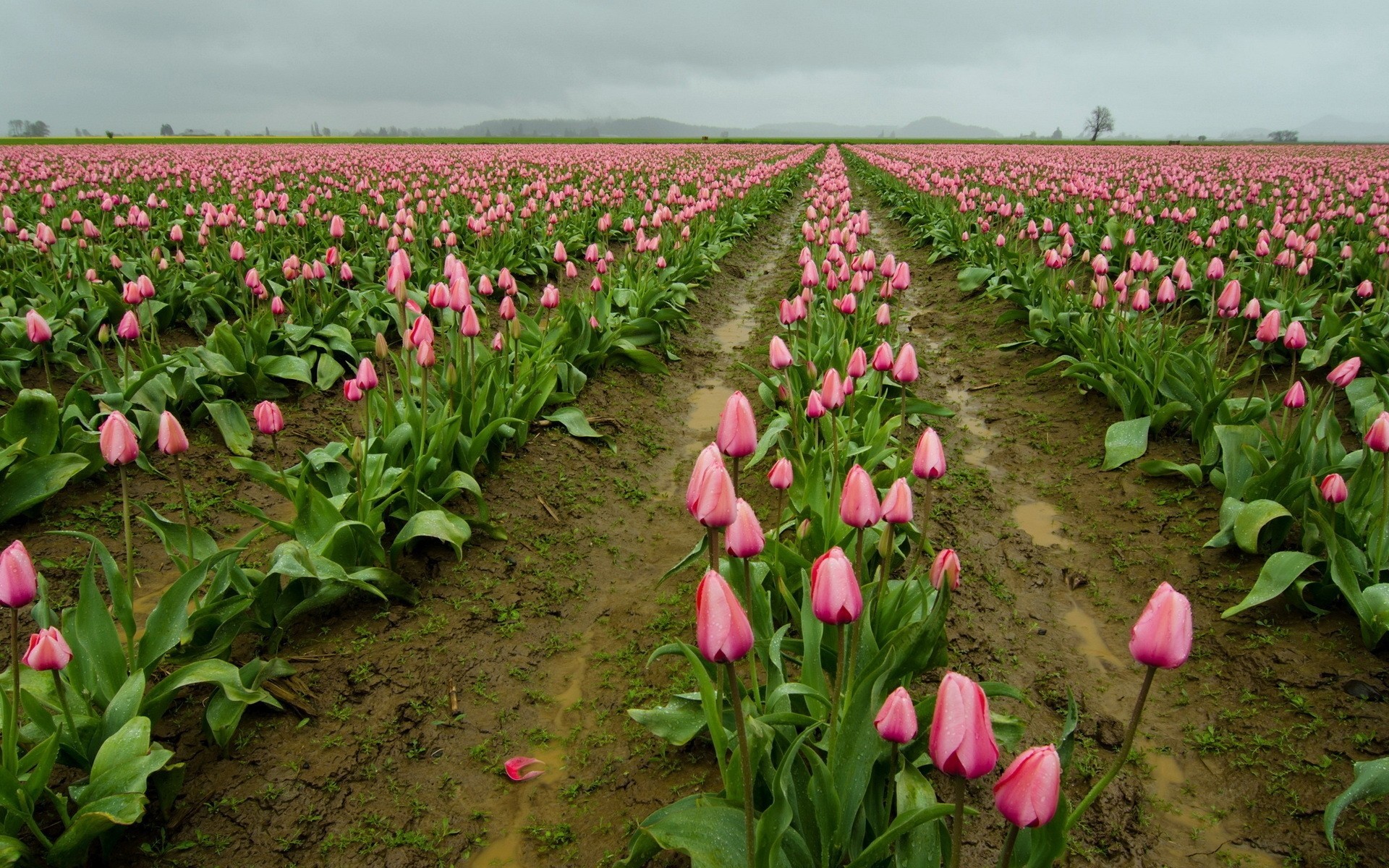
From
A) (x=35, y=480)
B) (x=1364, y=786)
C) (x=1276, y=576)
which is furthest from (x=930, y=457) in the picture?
(x=35, y=480)

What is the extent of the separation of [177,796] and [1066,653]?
11.2 ft

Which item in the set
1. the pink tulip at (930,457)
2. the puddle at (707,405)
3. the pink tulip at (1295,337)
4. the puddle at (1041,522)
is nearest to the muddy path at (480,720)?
the pink tulip at (930,457)

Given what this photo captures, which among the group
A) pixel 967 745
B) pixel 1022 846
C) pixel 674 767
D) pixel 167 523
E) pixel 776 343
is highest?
pixel 776 343

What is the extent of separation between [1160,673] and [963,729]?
255 cm

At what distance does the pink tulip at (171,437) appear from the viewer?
2.79 m

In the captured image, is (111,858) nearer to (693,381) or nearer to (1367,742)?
(1367,742)

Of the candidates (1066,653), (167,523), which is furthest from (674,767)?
(167,523)

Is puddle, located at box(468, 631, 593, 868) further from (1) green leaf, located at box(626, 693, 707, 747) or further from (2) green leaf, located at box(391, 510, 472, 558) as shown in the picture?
(2) green leaf, located at box(391, 510, 472, 558)

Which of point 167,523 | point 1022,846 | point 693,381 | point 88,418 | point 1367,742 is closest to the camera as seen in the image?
point 1022,846

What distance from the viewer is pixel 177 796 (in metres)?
2.49

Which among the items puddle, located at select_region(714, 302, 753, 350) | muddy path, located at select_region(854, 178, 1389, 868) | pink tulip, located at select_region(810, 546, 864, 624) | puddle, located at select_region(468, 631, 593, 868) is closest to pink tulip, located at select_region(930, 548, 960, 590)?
pink tulip, located at select_region(810, 546, 864, 624)

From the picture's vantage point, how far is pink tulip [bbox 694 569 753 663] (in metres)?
1.51

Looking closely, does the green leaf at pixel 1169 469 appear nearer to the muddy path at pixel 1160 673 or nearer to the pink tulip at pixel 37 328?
the muddy path at pixel 1160 673

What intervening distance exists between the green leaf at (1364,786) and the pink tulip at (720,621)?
5.99 ft
